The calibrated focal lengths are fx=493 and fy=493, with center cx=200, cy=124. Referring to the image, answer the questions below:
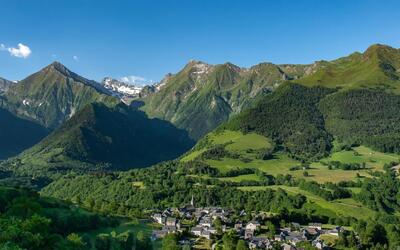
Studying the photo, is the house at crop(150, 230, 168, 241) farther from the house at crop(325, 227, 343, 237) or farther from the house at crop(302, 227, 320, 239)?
the house at crop(325, 227, 343, 237)

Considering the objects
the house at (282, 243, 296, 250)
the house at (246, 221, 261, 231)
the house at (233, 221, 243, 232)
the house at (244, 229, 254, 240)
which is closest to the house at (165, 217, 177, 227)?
the house at (233, 221, 243, 232)

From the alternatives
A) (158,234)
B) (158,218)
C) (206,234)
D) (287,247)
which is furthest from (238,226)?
(158,218)

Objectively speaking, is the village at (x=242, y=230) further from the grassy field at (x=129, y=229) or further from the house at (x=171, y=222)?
the grassy field at (x=129, y=229)

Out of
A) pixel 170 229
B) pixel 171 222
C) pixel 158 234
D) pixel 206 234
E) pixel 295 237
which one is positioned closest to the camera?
pixel 158 234

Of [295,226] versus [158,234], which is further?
[295,226]

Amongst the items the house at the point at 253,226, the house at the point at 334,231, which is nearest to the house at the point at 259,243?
the house at the point at 253,226

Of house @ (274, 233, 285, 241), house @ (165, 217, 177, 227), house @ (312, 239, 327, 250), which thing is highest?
house @ (165, 217, 177, 227)

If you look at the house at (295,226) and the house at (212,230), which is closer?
the house at (212,230)

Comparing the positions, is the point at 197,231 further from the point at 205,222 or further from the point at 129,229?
the point at 129,229

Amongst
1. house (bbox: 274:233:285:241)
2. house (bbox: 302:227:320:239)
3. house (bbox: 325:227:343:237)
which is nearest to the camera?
→ house (bbox: 274:233:285:241)
